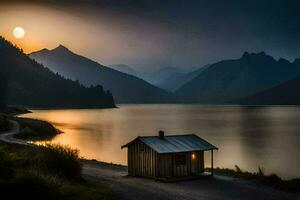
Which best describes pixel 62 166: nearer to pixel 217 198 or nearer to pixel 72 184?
pixel 72 184

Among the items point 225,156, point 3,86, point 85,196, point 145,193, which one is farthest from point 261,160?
point 3,86

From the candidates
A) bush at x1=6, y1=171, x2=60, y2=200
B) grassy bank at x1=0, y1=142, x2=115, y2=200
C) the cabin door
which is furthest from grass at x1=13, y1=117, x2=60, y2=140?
bush at x1=6, y1=171, x2=60, y2=200

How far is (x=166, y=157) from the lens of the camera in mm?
36812

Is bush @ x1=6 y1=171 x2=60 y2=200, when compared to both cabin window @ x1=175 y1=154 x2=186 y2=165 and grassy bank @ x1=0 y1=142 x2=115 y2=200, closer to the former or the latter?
grassy bank @ x1=0 y1=142 x2=115 y2=200

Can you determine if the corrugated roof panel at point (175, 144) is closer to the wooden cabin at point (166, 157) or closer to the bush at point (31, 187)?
the wooden cabin at point (166, 157)

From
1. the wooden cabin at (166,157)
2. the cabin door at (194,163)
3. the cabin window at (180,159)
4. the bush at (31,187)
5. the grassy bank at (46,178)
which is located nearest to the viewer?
the bush at (31,187)

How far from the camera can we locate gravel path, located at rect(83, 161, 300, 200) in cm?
2966

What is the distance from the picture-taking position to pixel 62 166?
100ft

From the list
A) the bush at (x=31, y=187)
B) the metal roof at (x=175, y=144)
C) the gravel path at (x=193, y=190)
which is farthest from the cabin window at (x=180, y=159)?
the bush at (x=31, y=187)

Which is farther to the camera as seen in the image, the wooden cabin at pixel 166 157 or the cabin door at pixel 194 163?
the cabin door at pixel 194 163

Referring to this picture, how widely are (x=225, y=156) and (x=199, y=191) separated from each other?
4294cm

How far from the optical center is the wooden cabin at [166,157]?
121 feet

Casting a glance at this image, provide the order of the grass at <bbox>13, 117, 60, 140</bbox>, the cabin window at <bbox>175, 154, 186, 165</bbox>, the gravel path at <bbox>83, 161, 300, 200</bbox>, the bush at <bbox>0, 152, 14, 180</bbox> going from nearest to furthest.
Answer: the bush at <bbox>0, 152, 14, 180</bbox>
the gravel path at <bbox>83, 161, 300, 200</bbox>
the cabin window at <bbox>175, 154, 186, 165</bbox>
the grass at <bbox>13, 117, 60, 140</bbox>

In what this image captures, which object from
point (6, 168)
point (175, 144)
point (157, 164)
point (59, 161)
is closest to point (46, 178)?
point (6, 168)
